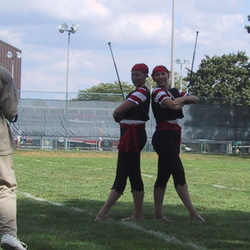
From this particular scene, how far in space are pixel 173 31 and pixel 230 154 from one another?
7.23m

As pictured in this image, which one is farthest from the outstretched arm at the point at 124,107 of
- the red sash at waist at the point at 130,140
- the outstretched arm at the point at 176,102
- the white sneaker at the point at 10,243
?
the white sneaker at the point at 10,243

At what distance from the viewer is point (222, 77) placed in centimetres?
6319

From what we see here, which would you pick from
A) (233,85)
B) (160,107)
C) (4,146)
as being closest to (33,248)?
(4,146)

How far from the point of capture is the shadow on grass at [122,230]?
19.0 feet

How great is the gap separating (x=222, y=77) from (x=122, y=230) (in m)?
57.7

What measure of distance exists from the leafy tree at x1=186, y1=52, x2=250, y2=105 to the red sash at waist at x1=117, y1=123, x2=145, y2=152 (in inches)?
2147

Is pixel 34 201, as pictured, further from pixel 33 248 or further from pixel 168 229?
pixel 33 248

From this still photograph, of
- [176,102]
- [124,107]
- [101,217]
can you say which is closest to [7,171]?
[124,107]

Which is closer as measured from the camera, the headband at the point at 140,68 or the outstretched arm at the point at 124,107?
the outstretched arm at the point at 124,107

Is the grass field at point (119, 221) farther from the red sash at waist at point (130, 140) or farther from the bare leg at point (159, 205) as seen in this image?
the red sash at waist at point (130, 140)

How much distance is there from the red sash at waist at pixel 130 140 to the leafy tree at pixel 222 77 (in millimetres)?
54532

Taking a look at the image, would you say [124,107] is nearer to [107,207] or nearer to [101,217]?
[107,207]

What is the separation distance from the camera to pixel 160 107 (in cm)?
725

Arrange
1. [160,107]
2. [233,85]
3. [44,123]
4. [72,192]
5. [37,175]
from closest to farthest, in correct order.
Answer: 1. [160,107]
2. [72,192]
3. [37,175]
4. [44,123]
5. [233,85]
